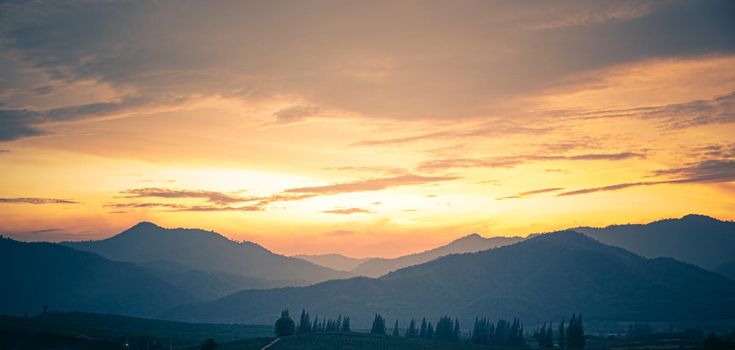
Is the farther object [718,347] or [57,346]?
[57,346]

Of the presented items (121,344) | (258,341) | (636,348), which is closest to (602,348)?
(636,348)

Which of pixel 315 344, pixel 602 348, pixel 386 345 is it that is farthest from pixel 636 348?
pixel 315 344

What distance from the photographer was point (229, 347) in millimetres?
177375

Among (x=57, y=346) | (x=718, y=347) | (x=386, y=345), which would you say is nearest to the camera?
(x=718, y=347)

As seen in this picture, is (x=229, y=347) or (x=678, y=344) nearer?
(x=229, y=347)

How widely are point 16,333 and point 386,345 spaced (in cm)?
11034

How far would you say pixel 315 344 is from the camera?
181 m

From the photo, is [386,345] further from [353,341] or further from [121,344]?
[121,344]

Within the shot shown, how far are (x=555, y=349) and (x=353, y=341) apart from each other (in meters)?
66.0

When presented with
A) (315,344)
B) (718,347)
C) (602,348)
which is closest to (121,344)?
(315,344)

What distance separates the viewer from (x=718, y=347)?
156m

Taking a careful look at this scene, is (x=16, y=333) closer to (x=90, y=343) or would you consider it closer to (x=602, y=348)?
(x=90, y=343)

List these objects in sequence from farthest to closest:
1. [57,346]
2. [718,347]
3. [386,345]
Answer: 1. [386,345]
2. [57,346]
3. [718,347]

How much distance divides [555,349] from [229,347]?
10377 centimetres
